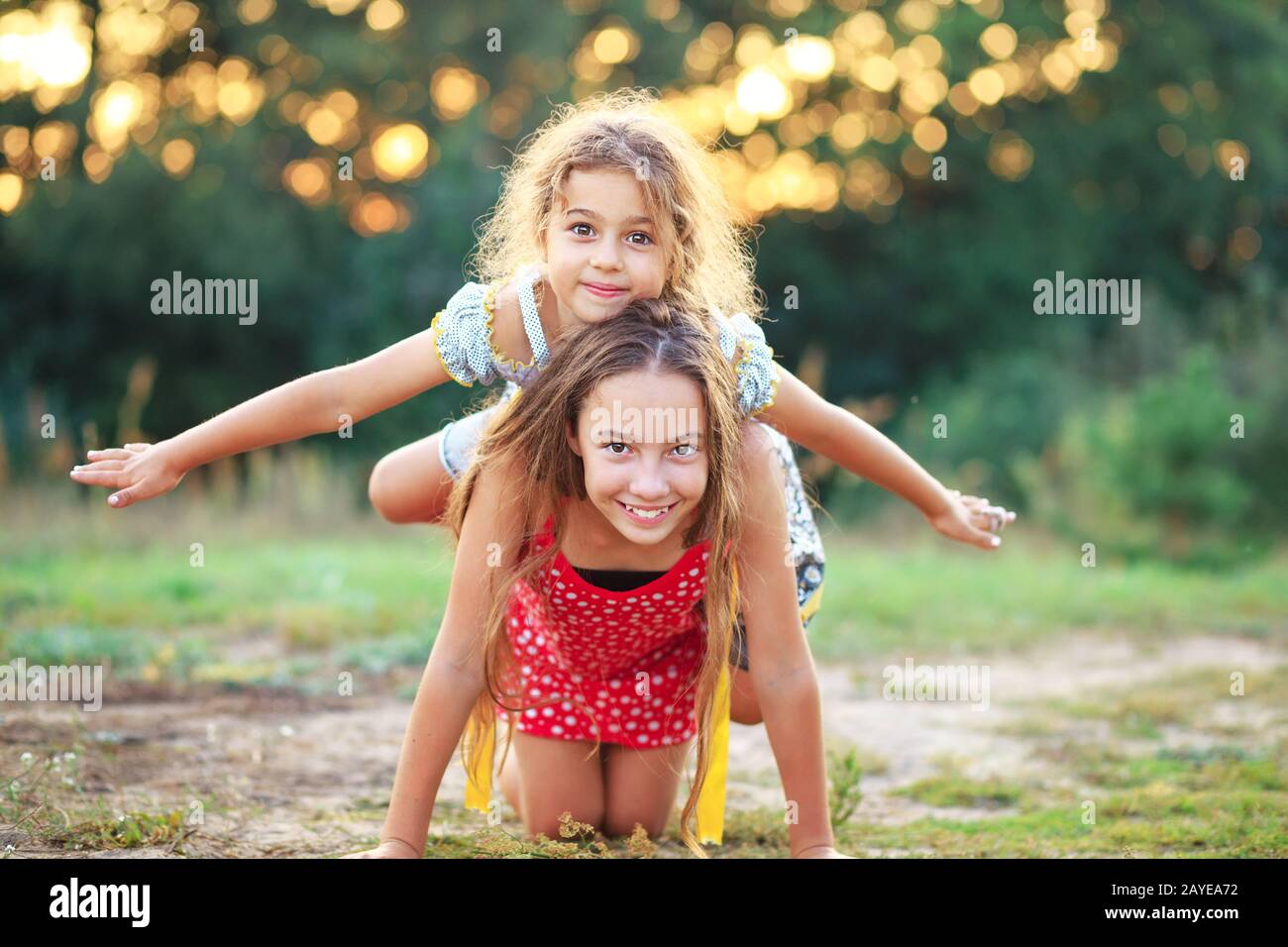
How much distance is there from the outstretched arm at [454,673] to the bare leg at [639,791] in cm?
79

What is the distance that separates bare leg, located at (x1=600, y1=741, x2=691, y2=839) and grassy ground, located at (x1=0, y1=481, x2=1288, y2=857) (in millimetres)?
159

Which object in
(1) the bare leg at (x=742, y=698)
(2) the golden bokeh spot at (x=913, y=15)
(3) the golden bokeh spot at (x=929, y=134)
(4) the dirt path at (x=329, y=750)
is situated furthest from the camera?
(3) the golden bokeh spot at (x=929, y=134)

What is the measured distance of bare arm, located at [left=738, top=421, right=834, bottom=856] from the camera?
298 cm

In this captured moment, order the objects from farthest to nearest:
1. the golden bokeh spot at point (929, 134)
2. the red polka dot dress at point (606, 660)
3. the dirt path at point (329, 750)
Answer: the golden bokeh spot at point (929, 134) → the dirt path at point (329, 750) → the red polka dot dress at point (606, 660)

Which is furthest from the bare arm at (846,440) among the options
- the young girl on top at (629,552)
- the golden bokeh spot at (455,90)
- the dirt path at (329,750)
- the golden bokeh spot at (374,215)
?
the golden bokeh spot at (455,90)

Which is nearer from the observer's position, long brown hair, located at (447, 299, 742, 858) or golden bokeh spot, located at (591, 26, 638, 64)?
long brown hair, located at (447, 299, 742, 858)

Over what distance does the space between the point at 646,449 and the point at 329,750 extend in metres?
2.06

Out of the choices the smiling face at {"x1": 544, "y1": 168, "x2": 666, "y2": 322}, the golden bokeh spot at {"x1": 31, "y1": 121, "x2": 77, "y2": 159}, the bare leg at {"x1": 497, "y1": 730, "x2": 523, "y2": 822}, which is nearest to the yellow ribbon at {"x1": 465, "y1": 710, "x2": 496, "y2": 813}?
the bare leg at {"x1": 497, "y1": 730, "x2": 523, "y2": 822}

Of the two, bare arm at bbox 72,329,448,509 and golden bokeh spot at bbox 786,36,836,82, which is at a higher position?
golden bokeh spot at bbox 786,36,836,82

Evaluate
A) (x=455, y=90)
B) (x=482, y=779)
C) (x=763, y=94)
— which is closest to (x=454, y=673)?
(x=482, y=779)

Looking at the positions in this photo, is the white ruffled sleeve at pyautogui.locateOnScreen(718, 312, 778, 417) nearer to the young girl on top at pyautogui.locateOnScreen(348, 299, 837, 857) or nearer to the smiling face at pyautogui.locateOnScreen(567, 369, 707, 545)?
the young girl on top at pyautogui.locateOnScreen(348, 299, 837, 857)

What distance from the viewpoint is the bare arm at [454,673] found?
2.86 m

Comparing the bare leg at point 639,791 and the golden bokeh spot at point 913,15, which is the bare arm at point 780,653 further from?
the golden bokeh spot at point 913,15

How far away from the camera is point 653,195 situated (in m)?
3.01
